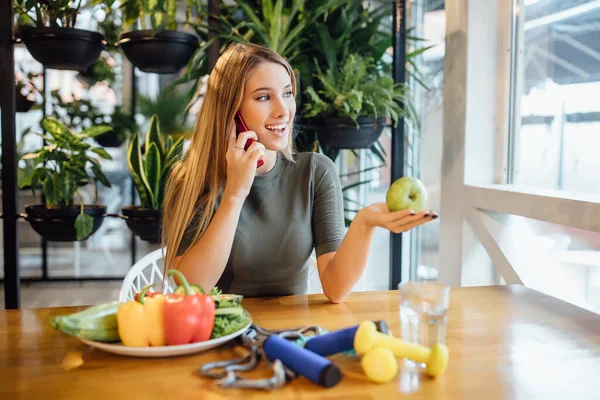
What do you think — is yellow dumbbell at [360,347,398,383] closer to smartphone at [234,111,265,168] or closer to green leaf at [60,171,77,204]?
smartphone at [234,111,265,168]

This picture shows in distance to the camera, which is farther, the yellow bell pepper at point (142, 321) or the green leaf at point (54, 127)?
the green leaf at point (54, 127)

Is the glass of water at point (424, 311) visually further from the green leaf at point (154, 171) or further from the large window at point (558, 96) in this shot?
the green leaf at point (154, 171)

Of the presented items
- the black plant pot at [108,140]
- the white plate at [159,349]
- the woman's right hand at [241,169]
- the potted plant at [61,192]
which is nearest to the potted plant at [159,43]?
the potted plant at [61,192]

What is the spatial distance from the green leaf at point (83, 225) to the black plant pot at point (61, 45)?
0.68 meters

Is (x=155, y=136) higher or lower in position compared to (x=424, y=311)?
higher

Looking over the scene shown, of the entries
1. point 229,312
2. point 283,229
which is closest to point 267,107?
point 283,229

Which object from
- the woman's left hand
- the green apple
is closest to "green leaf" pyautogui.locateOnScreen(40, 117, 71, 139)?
the woman's left hand

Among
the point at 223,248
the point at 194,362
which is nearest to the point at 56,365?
the point at 194,362

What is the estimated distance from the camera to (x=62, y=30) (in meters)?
2.57

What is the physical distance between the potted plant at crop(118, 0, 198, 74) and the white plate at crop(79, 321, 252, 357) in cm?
183

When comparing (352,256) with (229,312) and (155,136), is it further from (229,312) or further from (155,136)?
(155,136)

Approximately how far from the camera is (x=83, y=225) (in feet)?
8.95

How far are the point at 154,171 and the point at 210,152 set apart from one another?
1.08m

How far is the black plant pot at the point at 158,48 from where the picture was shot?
2682 millimetres
